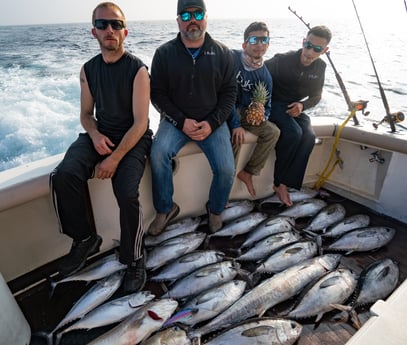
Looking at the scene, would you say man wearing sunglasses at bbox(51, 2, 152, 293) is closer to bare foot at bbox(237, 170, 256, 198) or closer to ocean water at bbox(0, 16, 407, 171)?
bare foot at bbox(237, 170, 256, 198)

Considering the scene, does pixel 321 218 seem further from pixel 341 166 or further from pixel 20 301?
pixel 20 301

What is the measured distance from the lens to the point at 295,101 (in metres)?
3.37

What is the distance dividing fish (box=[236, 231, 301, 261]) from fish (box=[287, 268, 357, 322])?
18.7 inches

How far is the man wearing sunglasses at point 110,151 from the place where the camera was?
6.71 ft

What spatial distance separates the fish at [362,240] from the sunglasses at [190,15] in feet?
7.28

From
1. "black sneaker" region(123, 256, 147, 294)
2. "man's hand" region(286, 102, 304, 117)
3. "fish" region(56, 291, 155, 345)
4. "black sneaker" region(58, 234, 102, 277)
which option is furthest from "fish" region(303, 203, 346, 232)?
"black sneaker" region(58, 234, 102, 277)

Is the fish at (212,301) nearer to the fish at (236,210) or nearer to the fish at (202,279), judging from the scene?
the fish at (202,279)

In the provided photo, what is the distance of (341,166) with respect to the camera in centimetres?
358

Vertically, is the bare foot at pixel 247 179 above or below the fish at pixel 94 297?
above

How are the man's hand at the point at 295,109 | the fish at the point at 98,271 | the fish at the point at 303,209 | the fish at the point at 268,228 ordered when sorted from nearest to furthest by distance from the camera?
the fish at the point at 98,271 < the fish at the point at 268,228 < the fish at the point at 303,209 < the man's hand at the point at 295,109

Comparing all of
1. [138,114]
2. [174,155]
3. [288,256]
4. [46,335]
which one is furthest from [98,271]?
[288,256]

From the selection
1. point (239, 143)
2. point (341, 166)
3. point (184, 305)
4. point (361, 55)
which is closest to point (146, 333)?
→ point (184, 305)

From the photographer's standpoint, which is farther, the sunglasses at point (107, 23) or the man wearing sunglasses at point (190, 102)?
the man wearing sunglasses at point (190, 102)

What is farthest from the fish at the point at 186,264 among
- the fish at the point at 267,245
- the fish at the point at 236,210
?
the fish at the point at 236,210
